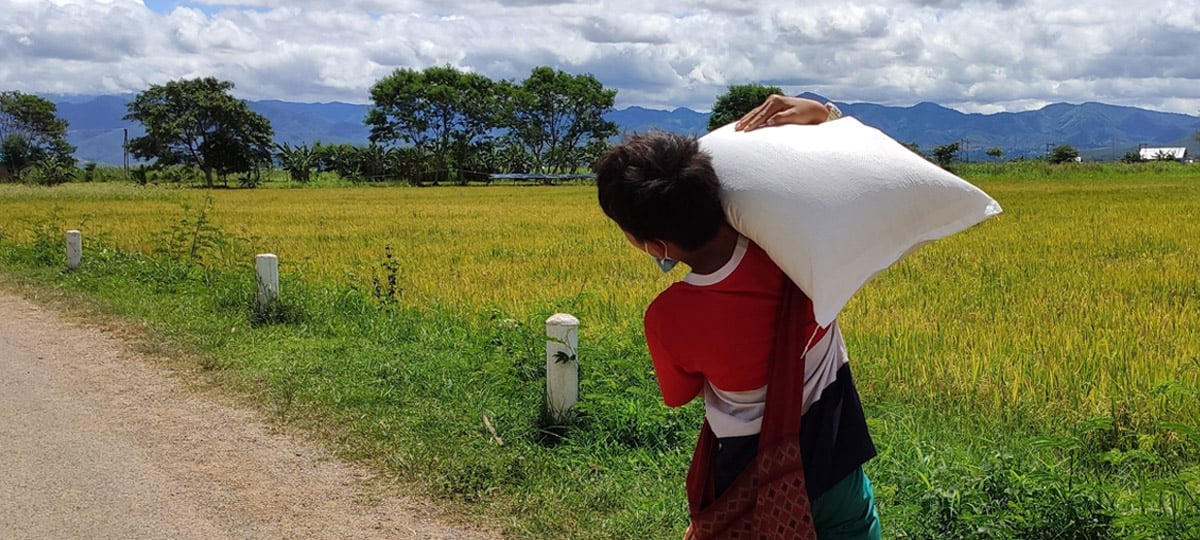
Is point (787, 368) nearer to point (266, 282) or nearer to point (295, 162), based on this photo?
point (266, 282)

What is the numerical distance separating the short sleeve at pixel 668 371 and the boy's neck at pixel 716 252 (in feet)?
0.41

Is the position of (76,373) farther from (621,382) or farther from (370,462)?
(621,382)

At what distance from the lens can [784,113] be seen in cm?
190

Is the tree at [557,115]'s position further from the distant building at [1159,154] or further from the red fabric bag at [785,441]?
the red fabric bag at [785,441]

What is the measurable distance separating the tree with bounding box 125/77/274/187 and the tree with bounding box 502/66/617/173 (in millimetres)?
19455

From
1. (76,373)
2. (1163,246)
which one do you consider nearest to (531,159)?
(1163,246)

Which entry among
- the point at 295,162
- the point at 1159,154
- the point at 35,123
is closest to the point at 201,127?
the point at 295,162

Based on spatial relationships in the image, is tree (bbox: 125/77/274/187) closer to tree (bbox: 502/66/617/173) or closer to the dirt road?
tree (bbox: 502/66/617/173)

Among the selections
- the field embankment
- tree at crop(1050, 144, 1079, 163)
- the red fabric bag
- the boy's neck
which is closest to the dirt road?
the field embankment

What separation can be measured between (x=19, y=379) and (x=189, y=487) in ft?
9.62

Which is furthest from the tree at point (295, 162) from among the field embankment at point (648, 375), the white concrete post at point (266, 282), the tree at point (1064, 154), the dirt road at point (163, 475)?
the dirt road at point (163, 475)

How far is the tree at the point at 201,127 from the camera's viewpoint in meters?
52.7

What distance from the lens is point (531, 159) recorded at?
64750 mm

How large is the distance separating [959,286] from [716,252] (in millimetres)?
7613
